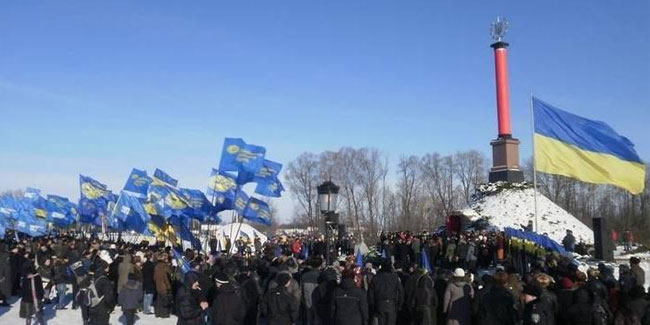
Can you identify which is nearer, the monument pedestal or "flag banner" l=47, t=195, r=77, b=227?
"flag banner" l=47, t=195, r=77, b=227

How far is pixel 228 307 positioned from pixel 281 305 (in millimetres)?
812

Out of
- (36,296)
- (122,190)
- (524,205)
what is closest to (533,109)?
(36,296)

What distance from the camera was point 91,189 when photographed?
31516 millimetres

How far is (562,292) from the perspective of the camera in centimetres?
912

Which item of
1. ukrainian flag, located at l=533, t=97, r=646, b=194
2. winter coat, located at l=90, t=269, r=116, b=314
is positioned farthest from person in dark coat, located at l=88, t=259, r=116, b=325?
ukrainian flag, located at l=533, t=97, r=646, b=194

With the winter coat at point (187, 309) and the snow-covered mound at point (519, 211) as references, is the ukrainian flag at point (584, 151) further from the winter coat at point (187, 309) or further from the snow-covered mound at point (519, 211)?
the snow-covered mound at point (519, 211)

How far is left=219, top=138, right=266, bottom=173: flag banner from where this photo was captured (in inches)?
786

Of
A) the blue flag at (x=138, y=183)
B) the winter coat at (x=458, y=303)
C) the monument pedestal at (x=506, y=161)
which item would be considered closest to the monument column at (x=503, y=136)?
the monument pedestal at (x=506, y=161)

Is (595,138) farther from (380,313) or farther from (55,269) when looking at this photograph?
(55,269)

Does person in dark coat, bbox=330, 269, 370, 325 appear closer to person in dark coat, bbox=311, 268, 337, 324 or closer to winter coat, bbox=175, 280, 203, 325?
person in dark coat, bbox=311, 268, 337, 324

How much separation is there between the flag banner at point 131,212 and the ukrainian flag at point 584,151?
16.0 m

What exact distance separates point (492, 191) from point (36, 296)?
3341 cm

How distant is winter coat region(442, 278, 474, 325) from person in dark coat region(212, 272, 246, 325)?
3.52 m

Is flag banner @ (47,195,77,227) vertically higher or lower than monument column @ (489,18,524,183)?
lower
